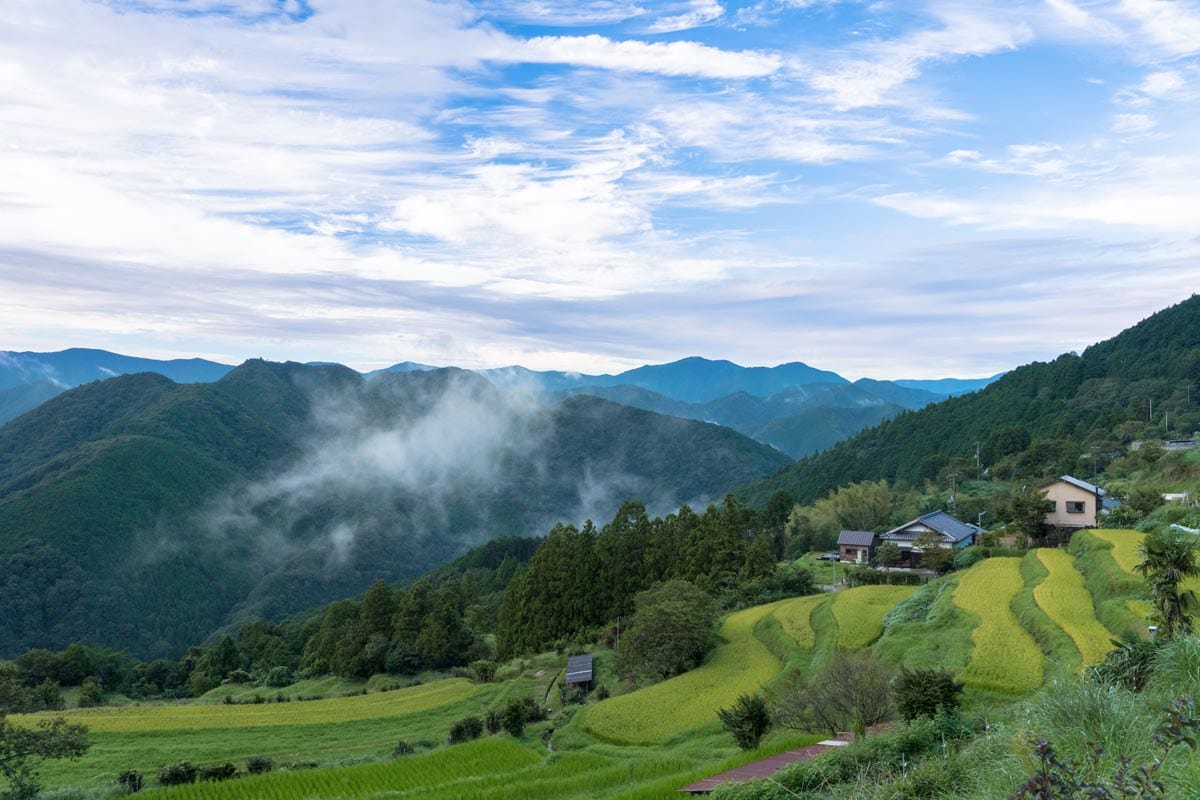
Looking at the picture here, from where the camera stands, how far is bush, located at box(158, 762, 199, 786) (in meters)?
21.2

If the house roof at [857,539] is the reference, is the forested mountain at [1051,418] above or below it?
above

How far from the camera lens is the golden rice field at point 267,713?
3403cm

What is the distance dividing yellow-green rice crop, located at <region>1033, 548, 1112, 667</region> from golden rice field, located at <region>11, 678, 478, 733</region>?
93.4 ft

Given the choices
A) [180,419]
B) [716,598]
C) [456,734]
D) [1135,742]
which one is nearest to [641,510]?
[716,598]

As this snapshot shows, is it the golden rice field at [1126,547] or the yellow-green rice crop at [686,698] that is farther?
the yellow-green rice crop at [686,698]

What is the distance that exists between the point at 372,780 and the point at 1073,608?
23171 mm

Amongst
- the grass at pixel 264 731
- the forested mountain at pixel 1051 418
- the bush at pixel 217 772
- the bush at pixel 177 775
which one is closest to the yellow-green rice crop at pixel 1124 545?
the grass at pixel 264 731

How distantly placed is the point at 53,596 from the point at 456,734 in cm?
10192

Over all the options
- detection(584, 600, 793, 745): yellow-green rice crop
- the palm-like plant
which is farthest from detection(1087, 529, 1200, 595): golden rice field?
detection(584, 600, 793, 745): yellow-green rice crop

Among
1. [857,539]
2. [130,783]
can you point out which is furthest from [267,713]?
[857,539]

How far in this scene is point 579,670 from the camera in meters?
39.1

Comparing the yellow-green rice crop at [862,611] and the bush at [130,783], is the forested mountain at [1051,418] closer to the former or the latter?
the yellow-green rice crop at [862,611]

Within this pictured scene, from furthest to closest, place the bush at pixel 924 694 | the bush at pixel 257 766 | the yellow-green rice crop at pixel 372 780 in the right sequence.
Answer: the bush at pixel 257 766, the yellow-green rice crop at pixel 372 780, the bush at pixel 924 694

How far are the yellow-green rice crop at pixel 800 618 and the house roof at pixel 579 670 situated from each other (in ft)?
33.7
